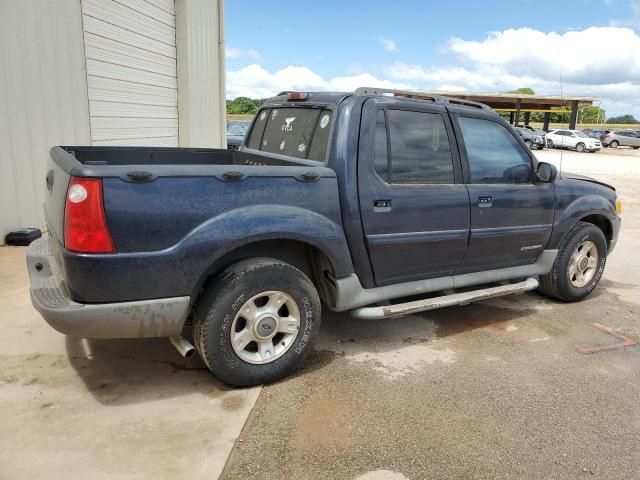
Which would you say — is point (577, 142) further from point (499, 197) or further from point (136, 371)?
point (136, 371)

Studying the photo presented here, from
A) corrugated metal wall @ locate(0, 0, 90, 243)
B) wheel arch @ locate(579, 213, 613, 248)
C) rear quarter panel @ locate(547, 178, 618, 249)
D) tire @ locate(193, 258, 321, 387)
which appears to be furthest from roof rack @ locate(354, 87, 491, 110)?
corrugated metal wall @ locate(0, 0, 90, 243)

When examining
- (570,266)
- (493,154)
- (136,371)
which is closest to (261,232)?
(136,371)

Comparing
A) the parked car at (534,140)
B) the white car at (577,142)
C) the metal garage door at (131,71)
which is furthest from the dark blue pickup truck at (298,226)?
the white car at (577,142)

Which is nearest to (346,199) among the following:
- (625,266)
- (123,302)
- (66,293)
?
(123,302)

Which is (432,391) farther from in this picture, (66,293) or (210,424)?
(66,293)

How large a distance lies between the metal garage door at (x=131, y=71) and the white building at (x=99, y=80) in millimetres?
16

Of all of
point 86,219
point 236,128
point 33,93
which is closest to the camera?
point 86,219

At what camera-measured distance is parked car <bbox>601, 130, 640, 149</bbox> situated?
40844mm

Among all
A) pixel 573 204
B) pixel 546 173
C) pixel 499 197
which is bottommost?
pixel 573 204

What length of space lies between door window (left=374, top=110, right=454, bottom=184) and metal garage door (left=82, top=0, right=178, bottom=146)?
212 inches

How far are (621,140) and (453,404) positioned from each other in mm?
44756

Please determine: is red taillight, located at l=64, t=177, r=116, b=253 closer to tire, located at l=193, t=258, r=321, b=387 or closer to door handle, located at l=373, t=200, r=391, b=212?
tire, located at l=193, t=258, r=321, b=387

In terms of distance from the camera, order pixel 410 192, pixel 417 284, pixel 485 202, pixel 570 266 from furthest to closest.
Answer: pixel 570 266 < pixel 485 202 < pixel 417 284 < pixel 410 192

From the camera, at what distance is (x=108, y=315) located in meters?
2.82
